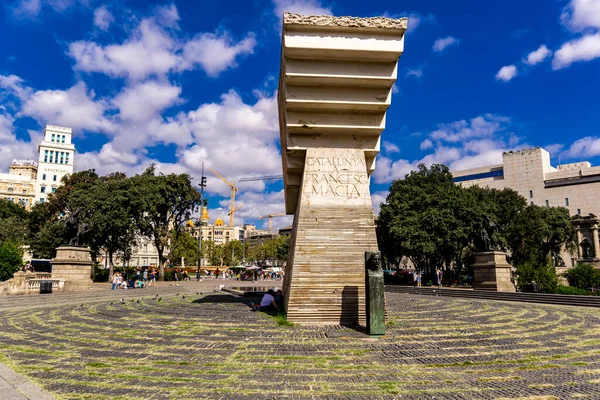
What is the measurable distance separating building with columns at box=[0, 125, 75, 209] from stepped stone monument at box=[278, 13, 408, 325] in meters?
79.8

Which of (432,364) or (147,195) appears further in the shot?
(147,195)

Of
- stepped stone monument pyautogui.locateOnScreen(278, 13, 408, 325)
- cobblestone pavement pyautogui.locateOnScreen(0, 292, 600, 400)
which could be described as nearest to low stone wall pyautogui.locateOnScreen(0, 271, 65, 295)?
cobblestone pavement pyautogui.locateOnScreen(0, 292, 600, 400)

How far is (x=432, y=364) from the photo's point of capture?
6.96 meters

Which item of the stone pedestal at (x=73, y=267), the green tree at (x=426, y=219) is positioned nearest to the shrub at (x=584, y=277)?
the green tree at (x=426, y=219)

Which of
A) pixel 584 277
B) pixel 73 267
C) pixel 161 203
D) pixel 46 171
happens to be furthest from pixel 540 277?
pixel 46 171

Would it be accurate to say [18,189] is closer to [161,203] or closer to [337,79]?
[161,203]

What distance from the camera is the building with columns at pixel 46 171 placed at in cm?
7662

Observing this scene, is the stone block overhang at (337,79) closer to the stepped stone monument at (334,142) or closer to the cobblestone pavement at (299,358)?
the stepped stone monument at (334,142)

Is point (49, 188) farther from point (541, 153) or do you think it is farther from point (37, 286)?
point (541, 153)

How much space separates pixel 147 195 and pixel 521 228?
37767 mm

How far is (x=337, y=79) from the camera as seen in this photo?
12336mm

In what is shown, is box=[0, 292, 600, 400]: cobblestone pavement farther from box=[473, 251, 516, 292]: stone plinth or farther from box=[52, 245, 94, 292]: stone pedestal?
box=[52, 245, 94, 292]: stone pedestal

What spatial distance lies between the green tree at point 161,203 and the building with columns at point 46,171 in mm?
48918

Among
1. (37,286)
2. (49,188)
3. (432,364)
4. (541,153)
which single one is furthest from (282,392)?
(49,188)
